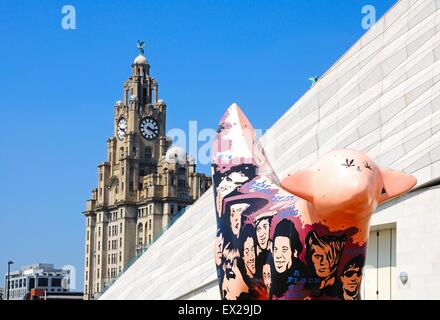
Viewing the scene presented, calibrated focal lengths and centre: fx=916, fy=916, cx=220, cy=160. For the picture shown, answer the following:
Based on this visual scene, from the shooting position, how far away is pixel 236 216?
15.2 metres

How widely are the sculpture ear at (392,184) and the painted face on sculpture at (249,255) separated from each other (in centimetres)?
260

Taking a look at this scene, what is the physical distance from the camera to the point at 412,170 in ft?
74.0

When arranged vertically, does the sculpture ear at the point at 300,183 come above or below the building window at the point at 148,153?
below

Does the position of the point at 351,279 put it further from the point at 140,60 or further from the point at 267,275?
the point at 140,60

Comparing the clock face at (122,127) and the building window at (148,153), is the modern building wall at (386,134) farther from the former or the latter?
the clock face at (122,127)

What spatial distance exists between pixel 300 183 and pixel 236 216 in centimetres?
320

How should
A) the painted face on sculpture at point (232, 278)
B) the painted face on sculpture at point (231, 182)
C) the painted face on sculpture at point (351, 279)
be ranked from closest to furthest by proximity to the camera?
the painted face on sculpture at point (351, 279) → the painted face on sculpture at point (232, 278) → the painted face on sculpture at point (231, 182)

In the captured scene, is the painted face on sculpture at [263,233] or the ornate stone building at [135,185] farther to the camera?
the ornate stone building at [135,185]

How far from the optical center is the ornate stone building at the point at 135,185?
117 m

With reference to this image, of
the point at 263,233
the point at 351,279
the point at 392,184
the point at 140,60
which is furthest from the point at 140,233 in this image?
the point at 392,184

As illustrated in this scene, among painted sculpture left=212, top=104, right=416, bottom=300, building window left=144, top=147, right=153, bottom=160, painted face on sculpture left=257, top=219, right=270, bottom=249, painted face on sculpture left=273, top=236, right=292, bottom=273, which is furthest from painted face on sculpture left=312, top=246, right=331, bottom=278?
building window left=144, top=147, right=153, bottom=160

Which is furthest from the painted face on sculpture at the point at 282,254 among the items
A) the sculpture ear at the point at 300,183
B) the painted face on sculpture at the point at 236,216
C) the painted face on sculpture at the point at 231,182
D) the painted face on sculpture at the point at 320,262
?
the painted face on sculpture at the point at 231,182

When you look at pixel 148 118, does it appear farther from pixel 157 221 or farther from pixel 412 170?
pixel 412 170
